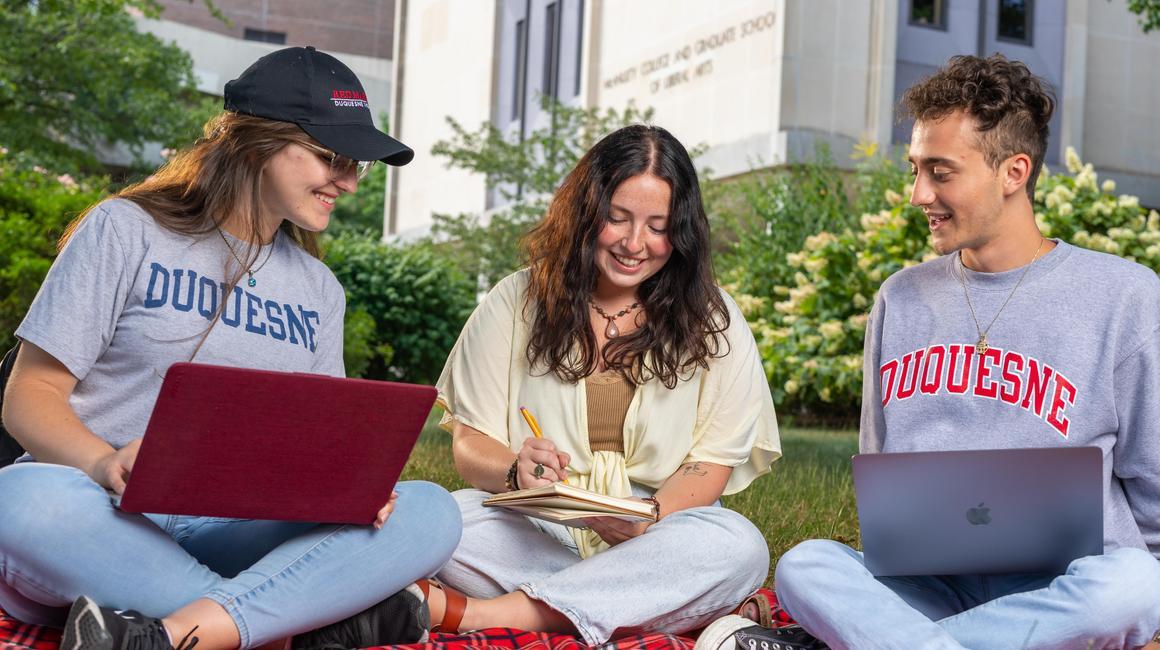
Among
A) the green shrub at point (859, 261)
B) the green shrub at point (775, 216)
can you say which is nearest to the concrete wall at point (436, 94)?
the green shrub at point (775, 216)

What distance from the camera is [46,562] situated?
2.71 meters

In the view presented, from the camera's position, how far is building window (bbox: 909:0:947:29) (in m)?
14.3

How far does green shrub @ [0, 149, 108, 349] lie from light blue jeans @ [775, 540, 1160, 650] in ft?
22.4

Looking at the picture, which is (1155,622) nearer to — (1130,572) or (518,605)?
(1130,572)

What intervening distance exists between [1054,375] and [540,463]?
1.30 meters

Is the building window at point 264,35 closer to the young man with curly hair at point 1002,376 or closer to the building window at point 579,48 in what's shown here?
the building window at point 579,48

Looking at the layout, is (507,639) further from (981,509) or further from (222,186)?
(222,186)

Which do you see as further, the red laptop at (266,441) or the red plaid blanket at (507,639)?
the red plaid blanket at (507,639)

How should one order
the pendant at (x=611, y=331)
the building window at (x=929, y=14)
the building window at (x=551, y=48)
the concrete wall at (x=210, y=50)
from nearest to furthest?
1. the pendant at (x=611, y=331)
2. the building window at (x=929, y=14)
3. the building window at (x=551, y=48)
4. the concrete wall at (x=210, y=50)

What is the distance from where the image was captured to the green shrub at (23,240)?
873 cm

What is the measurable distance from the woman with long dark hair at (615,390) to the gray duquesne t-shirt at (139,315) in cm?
67

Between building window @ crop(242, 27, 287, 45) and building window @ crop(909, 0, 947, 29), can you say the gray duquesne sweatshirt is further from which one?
building window @ crop(242, 27, 287, 45)

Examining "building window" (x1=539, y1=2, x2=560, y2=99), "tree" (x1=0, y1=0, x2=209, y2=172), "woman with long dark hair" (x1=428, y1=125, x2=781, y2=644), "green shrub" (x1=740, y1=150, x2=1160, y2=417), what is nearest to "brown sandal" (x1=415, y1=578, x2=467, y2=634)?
A: "woman with long dark hair" (x1=428, y1=125, x2=781, y2=644)

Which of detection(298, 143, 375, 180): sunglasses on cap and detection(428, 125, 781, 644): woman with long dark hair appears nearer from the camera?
detection(298, 143, 375, 180): sunglasses on cap
